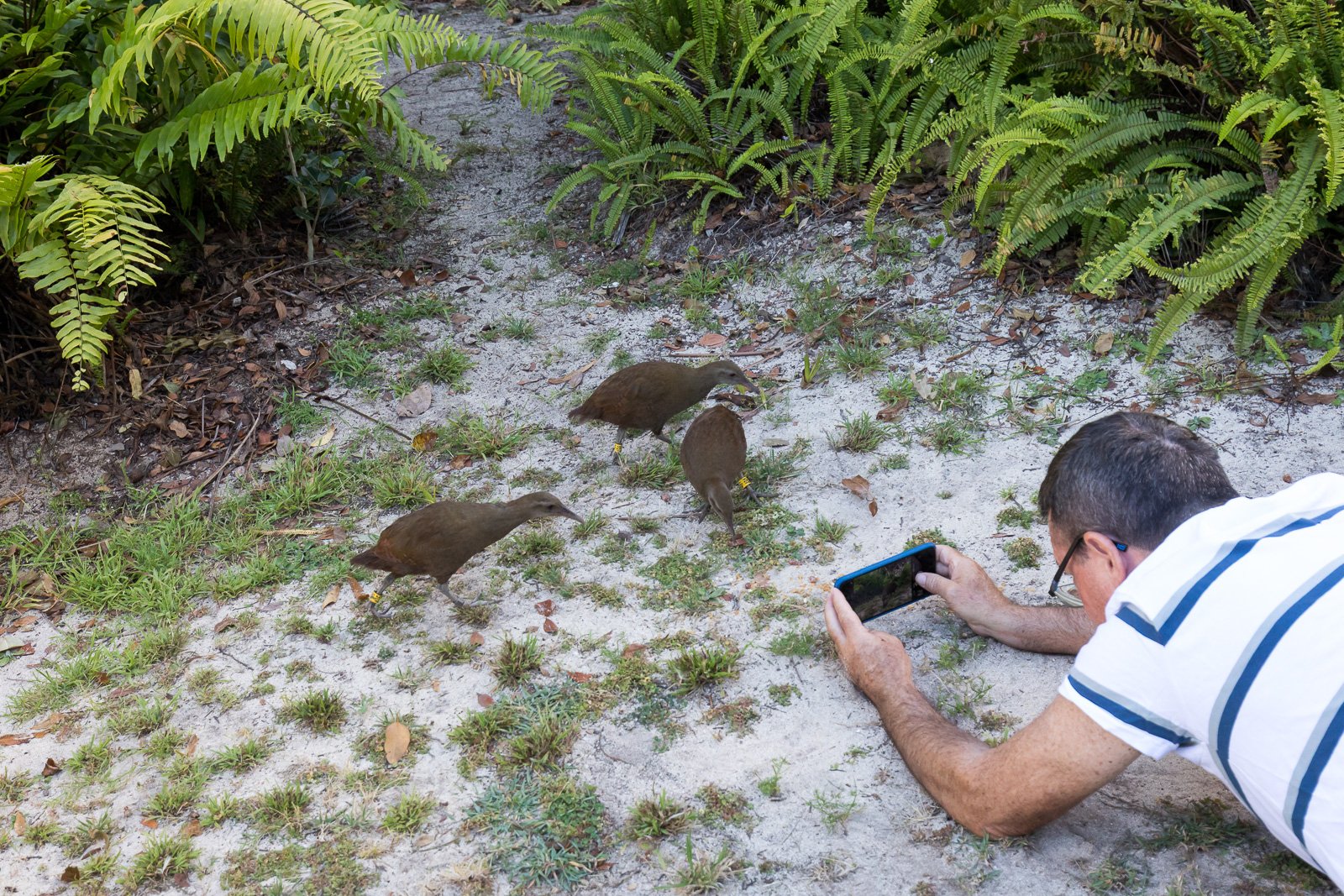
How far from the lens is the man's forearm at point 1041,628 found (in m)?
4.11

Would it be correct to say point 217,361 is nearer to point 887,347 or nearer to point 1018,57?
point 887,347

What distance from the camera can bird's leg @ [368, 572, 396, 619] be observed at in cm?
492

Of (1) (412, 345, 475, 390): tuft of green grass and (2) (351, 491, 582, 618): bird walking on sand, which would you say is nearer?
(2) (351, 491, 582, 618): bird walking on sand

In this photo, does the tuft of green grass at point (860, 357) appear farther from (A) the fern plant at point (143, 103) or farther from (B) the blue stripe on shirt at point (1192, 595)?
(B) the blue stripe on shirt at point (1192, 595)

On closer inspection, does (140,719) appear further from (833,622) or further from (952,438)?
(952,438)

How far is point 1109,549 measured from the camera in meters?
2.91

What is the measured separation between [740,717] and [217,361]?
4357 millimetres

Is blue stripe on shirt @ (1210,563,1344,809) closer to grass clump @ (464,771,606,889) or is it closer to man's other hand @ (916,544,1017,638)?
man's other hand @ (916,544,1017,638)

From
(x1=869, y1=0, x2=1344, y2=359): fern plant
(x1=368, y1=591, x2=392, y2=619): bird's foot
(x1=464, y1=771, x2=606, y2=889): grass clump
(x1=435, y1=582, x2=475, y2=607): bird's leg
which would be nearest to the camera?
(x1=464, y1=771, x2=606, y2=889): grass clump

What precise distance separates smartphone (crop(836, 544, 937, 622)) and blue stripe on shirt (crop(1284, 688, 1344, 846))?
1.86m

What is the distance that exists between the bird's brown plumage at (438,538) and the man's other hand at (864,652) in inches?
62.3

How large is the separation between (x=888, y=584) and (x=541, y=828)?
1.63 m

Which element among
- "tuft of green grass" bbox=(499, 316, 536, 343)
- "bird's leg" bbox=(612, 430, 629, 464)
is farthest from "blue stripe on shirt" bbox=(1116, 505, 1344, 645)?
"tuft of green grass" bbox=(499, 316, 536, 343)

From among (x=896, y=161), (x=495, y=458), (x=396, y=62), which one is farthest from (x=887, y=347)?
(x=396, y=62)
